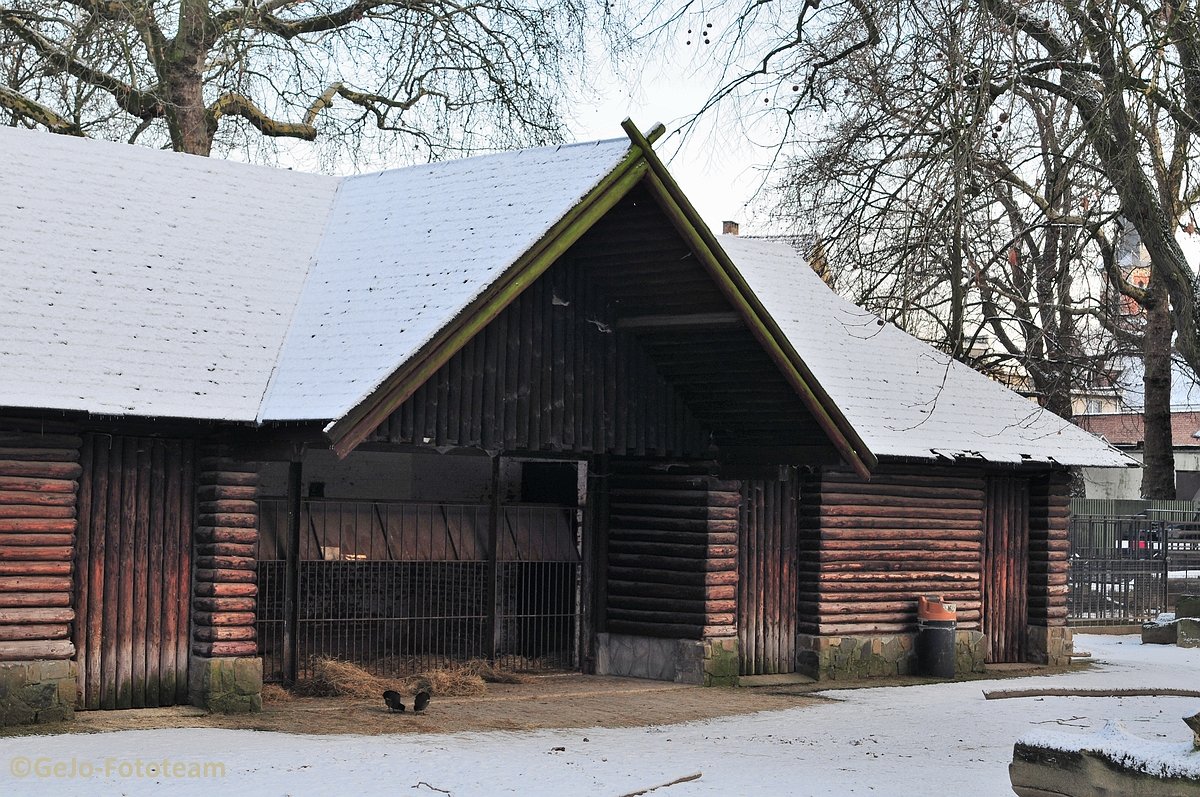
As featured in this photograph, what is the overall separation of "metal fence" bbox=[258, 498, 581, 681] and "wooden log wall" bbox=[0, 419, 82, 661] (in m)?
2.43

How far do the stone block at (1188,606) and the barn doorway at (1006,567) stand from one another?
228 inches

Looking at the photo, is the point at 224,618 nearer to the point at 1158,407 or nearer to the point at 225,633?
the point at 225,633

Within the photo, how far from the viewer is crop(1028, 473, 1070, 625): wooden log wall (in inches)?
819

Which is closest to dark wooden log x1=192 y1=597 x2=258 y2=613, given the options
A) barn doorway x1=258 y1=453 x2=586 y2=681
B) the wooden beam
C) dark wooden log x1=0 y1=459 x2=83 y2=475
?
barn doorway x1=258 y1=453 x2=586 y2=681

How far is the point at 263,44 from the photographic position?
26219 millimetres

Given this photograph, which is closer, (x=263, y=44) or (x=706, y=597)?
(x=706, y=597)

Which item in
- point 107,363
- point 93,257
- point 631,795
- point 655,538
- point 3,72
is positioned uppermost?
point 3,72

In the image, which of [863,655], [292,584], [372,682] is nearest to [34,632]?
[292,584]

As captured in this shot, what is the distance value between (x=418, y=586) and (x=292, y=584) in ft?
6.61

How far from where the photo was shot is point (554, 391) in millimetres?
15430

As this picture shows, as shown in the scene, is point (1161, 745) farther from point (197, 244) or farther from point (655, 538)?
Answer: point (197, 244)

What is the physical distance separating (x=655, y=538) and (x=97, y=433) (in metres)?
6.29

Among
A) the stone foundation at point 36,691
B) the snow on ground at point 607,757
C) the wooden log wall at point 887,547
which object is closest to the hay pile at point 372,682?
the snow on ground at point 607,757

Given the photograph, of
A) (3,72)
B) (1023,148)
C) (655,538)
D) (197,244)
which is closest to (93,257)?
(197,244)
